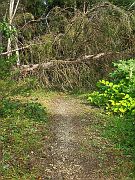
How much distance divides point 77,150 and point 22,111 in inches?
76.2

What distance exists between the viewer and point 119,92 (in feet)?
28.5

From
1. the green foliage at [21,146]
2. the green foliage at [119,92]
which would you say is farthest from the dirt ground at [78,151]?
the green foliage at [119,92]

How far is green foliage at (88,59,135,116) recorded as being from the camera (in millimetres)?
8062

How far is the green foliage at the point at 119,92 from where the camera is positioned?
806 centimetres

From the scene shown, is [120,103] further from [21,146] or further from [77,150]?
[21,146]

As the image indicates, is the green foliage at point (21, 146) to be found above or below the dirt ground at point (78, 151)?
above

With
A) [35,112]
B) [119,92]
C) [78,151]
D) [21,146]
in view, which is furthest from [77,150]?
[119,92]

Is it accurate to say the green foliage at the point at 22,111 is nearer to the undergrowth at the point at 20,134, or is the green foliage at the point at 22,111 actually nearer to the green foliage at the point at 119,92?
the undergrowth at the point at 20,134

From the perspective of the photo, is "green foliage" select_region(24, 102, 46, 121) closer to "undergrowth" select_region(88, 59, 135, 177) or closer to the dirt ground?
the dirt ground

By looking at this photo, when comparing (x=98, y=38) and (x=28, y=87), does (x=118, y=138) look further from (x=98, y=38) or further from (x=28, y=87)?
(x=98, y=38)

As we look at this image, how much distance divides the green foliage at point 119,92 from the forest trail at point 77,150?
0.43 m

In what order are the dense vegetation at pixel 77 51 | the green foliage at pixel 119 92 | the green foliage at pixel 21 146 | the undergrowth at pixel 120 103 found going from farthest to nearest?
the dense vegetation at pixel 77 51, the green foliage at pixel 119 92, the undergrowth at pixel 120 103, the green foliage at pixel 21 146

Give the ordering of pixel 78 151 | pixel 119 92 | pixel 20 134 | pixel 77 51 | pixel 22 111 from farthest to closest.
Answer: pixel 77 51 → pixel 119 92 → pixel 22 111 → pixel 20 134 → pixel 78 151

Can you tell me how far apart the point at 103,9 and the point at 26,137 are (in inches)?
195
